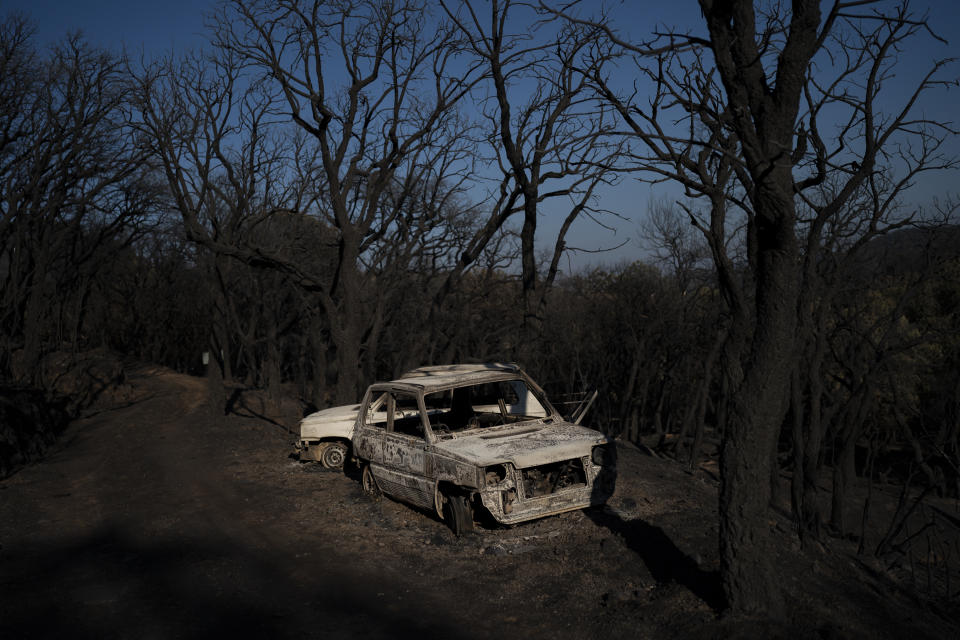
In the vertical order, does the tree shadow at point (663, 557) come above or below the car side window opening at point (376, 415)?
below

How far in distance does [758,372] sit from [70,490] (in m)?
11.0

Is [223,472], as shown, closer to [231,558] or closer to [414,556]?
[231,558]

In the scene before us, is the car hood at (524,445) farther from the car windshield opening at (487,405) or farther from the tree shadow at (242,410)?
the tree shadow at (242,410)

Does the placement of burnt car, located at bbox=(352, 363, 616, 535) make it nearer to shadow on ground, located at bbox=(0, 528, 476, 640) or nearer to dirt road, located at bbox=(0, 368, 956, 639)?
dirt road, located at bbox=(0, 368, 956, 639)

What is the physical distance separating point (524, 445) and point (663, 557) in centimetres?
178

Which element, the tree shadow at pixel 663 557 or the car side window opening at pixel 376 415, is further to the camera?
the car side window opening at pixel 376 415

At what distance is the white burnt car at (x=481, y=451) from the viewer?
7180 millimetres

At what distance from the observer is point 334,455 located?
39.0ft

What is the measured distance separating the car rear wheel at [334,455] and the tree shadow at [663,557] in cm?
529

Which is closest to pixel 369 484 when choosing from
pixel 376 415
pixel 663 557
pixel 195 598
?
pixel 376 415

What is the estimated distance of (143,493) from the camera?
1096 cm

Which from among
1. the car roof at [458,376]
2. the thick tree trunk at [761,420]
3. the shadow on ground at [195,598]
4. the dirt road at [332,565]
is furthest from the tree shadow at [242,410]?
the thick tree trunk at [761,420]

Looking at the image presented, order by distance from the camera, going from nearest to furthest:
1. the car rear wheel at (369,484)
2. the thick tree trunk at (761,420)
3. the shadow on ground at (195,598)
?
1. the thick tree trunk at (761,420)
2. the shadow on ground at (195,598)
3. the car rear wheel at (369,484)

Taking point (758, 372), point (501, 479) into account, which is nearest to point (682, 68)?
point (758, 372)
